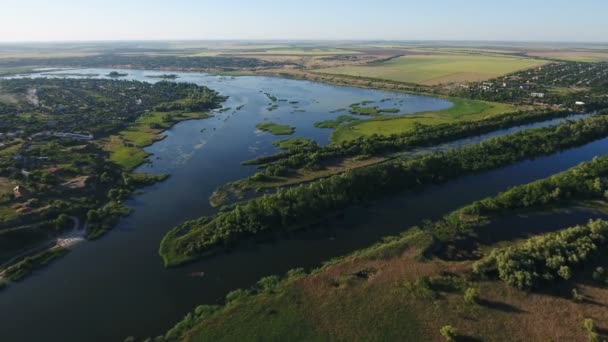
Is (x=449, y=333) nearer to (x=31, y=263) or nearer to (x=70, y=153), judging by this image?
(x=31, y=263)

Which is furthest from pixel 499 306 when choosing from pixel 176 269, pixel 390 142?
pixel 390 142

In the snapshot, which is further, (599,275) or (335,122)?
(335,122)

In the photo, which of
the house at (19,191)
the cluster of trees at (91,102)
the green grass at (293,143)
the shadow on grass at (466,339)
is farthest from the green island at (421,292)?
the cluster of trees at (91,102)

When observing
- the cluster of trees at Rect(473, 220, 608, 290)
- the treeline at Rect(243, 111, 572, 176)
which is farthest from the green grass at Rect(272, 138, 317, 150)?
the cluster of trees at Rect(473, 220, 608, 290)

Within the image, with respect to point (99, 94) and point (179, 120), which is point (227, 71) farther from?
point (179, 120)

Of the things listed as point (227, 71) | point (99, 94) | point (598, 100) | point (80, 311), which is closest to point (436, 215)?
point (80, 311)

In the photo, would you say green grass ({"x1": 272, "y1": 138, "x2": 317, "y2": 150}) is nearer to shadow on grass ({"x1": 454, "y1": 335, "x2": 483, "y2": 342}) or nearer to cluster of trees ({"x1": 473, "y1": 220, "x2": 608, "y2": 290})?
cluster of trees ({"x1": 473, "y1": 220, "x2": 608, "y2": 290})

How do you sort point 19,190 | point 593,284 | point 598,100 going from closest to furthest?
point 593,284
point 19,190
point 598,100
